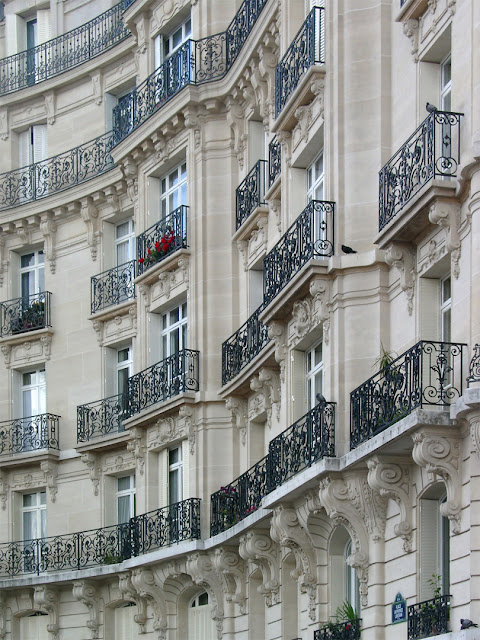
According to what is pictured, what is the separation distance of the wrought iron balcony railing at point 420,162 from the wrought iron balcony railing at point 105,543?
34.2 feet

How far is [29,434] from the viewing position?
3831 centimetres

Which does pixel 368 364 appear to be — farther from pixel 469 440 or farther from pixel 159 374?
pixel 159 374

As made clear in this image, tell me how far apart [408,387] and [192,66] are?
→ 13.7 meters

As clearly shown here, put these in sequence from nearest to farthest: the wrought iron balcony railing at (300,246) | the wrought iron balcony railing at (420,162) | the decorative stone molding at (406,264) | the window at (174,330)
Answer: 1. the wrought iron balcony railing at (420,162)
2. the decorative stone molding at (406,264)
3. the wrought iron balcony railing at (300,246)
4. the window at (174,330)

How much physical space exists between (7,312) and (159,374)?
7.72 metres

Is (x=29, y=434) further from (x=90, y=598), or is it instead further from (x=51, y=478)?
(x=90, y=598)

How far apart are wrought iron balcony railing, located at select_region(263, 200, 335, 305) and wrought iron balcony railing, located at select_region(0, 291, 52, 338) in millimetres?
12408

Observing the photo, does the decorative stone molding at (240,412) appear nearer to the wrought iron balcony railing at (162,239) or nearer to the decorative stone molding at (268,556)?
the decorative stone molding at (268,556)

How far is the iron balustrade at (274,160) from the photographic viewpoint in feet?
94.9

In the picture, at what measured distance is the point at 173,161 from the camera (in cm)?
3444

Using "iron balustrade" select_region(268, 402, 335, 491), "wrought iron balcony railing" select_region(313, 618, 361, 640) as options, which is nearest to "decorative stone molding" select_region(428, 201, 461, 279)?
"iron balustrade" select_region(268, 402, 335, 491)

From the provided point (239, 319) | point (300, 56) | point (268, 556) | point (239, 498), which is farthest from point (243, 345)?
point (300, 56)

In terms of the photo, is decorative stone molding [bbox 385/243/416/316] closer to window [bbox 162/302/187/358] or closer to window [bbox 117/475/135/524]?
window [bbox 162/302/187/358]

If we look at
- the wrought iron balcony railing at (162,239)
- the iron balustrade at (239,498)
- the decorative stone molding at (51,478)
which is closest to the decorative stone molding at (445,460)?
the iron balustrade at (239,498)
